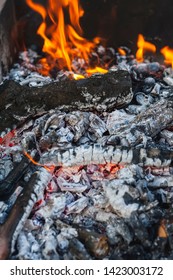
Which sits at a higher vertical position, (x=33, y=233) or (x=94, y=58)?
(x=94, y=58)

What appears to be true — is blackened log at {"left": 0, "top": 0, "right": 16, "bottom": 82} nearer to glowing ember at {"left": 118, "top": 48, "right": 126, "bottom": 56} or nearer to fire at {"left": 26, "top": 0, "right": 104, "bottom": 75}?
fire at {"left": 26, "top": 0, "right": 104, "bottom": 75}

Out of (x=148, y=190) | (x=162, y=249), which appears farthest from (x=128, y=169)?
(x=162, y=249)

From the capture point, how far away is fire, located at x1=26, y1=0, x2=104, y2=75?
388 cm

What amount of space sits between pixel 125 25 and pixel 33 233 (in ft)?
8.10

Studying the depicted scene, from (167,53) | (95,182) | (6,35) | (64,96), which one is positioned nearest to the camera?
(95,182)

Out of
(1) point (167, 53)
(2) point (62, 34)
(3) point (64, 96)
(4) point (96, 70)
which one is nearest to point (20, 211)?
(3) point (64, 96)

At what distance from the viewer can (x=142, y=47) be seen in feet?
13.3

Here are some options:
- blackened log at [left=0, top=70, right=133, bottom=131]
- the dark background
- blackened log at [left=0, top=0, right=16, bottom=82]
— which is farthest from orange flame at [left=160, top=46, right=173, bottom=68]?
blackened log at [left=0, top=0, right=16, bottom=82]

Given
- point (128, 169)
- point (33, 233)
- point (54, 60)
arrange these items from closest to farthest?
point (33, 233) < point (128, 169) < point (54, 60)

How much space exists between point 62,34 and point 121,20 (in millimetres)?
614

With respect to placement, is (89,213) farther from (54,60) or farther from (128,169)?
(54,60)

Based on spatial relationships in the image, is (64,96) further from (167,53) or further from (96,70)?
(167,53)
